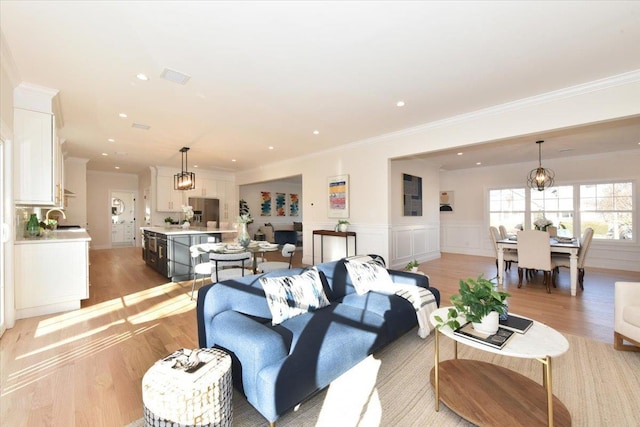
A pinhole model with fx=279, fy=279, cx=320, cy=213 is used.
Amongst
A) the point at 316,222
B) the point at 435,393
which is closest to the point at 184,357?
the point at 435,393

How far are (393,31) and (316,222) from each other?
490 cm

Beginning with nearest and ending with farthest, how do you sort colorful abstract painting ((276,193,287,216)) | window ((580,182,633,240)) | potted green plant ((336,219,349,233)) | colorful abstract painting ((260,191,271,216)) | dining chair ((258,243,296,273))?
dining chair ((258,243,296,273)) < potted green plant ((336,219,349,233)) < window ((580,182,633,240)) < colorful abstract painting ((260,191,271,216)) < colorful abstract painting ((276,193,287,216))

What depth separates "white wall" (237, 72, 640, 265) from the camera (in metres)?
3.20

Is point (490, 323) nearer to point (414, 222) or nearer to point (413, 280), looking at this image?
point (413, 280)

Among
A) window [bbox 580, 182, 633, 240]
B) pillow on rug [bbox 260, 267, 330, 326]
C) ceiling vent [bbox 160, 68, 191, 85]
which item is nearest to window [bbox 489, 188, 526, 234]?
window [bbox 580, 182, 633, 240]

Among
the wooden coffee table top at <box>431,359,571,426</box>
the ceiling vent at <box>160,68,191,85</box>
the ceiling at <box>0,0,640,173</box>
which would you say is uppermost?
the ceiling at <box>0,0,640,173</box>

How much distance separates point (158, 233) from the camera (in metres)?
5.48

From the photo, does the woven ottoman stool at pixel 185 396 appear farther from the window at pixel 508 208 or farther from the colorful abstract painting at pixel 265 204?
the colorful abstract painting at pixel 265 204

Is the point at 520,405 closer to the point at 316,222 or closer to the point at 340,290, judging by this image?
the point at 340,290

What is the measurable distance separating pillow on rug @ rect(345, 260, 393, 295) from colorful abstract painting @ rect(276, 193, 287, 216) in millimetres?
8408

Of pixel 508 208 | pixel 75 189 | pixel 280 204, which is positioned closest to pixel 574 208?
pixel 508 208

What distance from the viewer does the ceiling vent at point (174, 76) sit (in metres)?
2.93

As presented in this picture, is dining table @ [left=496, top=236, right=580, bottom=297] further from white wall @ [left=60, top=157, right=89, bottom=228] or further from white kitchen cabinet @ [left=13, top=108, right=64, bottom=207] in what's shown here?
white wall @ [left=60, top=157, right=89, bottom=228]

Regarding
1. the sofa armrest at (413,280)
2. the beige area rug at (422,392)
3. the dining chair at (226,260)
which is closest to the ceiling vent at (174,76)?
the dining chair at (226,260)
